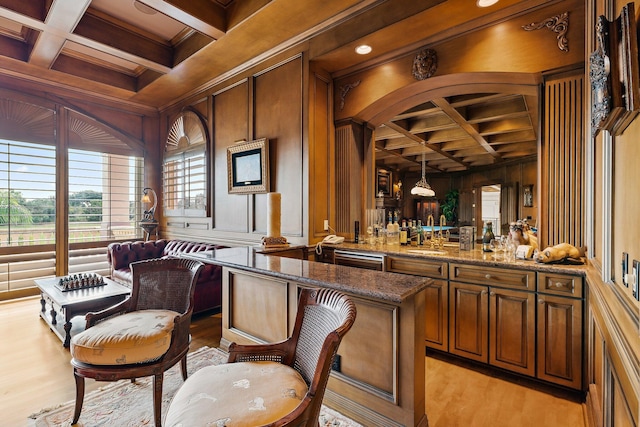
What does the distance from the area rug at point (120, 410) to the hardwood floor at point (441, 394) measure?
14 centimetres

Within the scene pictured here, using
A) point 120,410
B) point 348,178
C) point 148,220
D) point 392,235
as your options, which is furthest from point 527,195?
point 120,410

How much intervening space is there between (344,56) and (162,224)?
458cm

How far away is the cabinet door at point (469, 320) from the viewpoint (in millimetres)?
2516

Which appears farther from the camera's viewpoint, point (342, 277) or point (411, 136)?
point (411, 136)

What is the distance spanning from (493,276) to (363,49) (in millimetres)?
2474

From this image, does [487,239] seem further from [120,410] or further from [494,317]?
[120,410]

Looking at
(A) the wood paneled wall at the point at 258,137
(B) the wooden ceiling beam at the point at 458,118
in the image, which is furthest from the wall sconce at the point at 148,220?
(B) the wooden ceiling beam at the point at 458,118

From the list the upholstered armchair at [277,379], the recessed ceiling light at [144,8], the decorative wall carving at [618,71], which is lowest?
the upholstered armchair at [277,379]

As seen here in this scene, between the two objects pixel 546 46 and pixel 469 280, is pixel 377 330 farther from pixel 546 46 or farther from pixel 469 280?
pixel 546 46

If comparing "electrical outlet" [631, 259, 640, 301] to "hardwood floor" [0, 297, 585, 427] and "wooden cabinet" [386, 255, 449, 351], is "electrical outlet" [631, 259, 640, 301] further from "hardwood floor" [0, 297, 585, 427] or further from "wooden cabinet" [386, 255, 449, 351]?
"wooden cabinet" [386, 255, 449, 351]

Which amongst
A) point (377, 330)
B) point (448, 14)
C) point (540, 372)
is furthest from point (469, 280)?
point (448, 14)

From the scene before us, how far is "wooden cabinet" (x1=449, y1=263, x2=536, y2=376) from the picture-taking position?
2324mm

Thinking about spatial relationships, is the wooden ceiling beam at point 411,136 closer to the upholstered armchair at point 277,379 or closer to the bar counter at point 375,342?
the bar counter at point 375,342

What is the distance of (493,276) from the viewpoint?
97.0 inches
